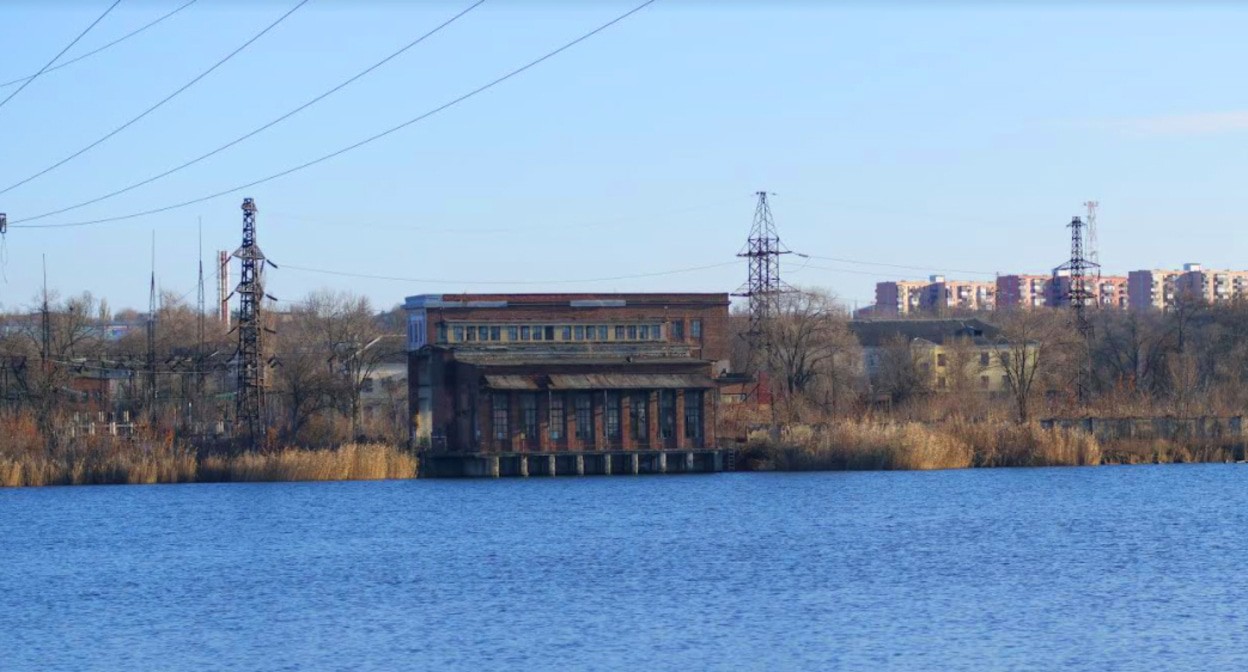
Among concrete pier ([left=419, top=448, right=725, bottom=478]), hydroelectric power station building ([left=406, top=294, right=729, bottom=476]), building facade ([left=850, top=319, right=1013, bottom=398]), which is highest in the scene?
building facade ([left=850, top=319, right=1013, bottom=398])

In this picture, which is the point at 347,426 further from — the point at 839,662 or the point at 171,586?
the point at 839,662

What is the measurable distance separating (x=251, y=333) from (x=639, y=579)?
43531 millimetres

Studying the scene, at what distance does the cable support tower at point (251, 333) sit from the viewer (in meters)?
79.3

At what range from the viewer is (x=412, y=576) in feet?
138

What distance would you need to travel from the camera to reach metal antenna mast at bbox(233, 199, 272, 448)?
79.3 metres

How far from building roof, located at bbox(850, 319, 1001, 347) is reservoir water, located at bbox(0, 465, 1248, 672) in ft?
238

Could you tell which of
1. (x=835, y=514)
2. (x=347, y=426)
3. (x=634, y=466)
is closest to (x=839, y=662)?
(x=835, y=514)

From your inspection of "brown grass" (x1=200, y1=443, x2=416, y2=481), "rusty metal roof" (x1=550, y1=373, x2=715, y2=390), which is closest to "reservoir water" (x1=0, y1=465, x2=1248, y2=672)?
"brown grass" (x1=200, y1=443, x2=416, y2=481)

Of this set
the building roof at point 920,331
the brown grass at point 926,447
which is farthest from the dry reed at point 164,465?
the building roof at point 920,331

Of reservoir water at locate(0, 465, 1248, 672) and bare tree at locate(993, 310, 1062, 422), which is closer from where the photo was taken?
reservoir water at locate(0, 465, 1248, 672)

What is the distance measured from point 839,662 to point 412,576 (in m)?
15.8

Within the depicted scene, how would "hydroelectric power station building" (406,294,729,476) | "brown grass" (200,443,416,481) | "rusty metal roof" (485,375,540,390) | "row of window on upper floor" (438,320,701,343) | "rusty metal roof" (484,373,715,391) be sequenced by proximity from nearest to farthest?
1. "brown grass" (200,443,416,481)
2. "rusty metal roof" (485,375,540,390)
3. "rusty metal roof" (484,373,715,391)
4. "hydroelectric power station building" (406,294,729,476)
5. "row of window on upper floor" (438,320,701,343)

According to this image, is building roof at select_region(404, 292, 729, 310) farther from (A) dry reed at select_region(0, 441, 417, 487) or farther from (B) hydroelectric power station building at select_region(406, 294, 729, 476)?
(A) dry reed at select_region(0, 441, 417, 487)

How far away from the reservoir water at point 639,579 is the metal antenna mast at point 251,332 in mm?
12017
